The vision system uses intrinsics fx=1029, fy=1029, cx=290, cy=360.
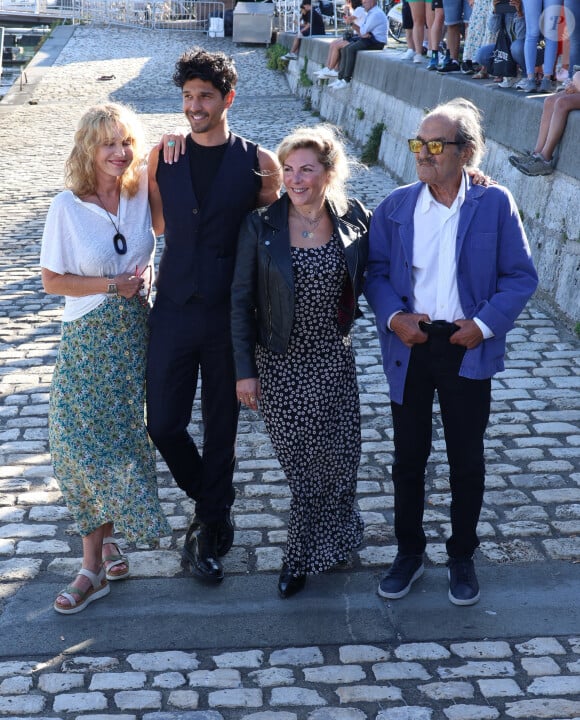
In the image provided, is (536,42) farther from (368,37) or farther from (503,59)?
(368,37)

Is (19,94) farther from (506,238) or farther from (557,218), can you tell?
(506,238)

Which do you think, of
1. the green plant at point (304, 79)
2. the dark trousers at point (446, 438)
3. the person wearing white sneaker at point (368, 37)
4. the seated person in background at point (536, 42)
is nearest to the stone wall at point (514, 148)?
the seated person in background at point (536, 42)

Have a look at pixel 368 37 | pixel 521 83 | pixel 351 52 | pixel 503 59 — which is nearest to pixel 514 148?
pixel 521 83

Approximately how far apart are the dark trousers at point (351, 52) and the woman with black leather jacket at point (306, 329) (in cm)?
1367

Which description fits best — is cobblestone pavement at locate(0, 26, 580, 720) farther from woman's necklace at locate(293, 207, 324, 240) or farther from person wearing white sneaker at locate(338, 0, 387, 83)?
person wearing white sneaker at locate(338, 0, 387, 83)

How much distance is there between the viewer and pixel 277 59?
27141 millimetres

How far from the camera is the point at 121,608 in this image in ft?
13.7

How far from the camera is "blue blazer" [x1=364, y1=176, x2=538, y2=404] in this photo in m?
3.80

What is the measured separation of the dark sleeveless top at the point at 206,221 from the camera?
4.05 m

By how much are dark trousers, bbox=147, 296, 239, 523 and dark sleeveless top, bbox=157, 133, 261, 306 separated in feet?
0.27

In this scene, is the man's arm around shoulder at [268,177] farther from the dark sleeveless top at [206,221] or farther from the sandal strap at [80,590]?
the sandal strap at [80,590]

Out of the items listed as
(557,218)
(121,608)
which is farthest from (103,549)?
(557,218)

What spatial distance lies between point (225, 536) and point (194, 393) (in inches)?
27.2

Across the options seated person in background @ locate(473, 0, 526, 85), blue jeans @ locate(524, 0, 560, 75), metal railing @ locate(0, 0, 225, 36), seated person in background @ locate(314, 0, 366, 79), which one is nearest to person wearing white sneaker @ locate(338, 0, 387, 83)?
seated person in background @ locate(314, 0, 366, 79)
